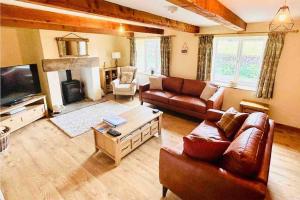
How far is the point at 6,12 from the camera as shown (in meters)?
2.34

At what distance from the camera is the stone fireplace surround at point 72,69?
14.2ft

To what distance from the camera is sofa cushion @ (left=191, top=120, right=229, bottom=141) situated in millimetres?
2455

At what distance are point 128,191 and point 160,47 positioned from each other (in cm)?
419

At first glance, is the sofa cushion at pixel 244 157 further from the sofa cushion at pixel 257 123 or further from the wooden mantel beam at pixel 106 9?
the wooden mantel beam at pixel 106 9

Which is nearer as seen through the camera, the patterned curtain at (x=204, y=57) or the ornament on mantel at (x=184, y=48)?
the patterned curtain at (x=204, y=57)

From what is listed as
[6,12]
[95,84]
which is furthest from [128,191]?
[95,84]

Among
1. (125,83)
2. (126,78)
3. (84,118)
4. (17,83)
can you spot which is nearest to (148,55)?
(126,78)

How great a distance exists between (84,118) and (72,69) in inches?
74.5

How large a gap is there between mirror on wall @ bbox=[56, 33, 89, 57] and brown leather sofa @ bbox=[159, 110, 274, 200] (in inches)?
160

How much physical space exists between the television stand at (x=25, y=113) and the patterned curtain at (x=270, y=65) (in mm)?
5054

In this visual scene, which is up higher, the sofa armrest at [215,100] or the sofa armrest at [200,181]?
the sofa armrest at [215,100]

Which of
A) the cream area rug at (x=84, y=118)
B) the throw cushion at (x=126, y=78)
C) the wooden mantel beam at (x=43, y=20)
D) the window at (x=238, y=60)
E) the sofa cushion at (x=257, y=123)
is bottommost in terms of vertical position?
the cream area rug at (x=84, y=118)

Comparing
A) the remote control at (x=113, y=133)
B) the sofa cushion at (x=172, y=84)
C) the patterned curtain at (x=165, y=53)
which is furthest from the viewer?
the patterned curtain at (x=165, y=53)

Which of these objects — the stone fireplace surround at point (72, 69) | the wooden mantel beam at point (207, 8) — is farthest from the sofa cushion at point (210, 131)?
the stone fireplace surround at point (72, 69)
